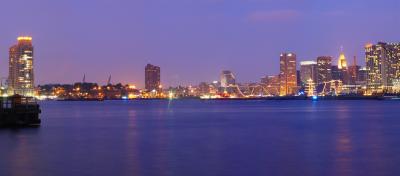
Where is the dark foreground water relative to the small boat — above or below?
below

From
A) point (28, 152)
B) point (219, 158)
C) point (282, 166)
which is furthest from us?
point (28, 152)

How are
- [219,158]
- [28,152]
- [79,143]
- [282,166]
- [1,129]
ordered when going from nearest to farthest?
[282,166] → [219,158] → [28,152] → [79,143] → [1,129]

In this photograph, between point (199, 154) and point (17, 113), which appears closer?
point (199, 154)

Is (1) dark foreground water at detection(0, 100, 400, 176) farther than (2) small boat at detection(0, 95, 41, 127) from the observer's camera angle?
No

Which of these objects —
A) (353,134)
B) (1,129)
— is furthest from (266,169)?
(1,129)

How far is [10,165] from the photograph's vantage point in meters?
25.6

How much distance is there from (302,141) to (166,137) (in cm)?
953

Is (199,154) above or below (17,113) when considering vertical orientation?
below

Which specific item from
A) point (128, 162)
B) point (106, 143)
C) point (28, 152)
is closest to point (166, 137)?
point (106, 143)

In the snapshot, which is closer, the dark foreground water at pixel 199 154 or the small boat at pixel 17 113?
the dark foreground water at pixel 199 154

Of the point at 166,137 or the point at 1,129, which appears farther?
the point at 1,129

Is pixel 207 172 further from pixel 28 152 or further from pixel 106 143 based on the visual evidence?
pixel 106 143

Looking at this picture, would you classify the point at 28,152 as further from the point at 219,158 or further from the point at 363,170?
the point at 363,170

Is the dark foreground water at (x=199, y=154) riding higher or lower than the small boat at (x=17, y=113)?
lower
